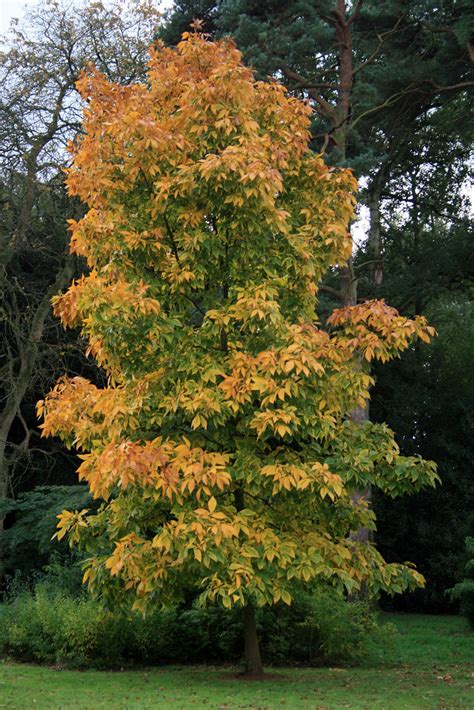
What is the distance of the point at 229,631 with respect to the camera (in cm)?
1025

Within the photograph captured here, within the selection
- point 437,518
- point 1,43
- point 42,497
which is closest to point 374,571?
point 42,497

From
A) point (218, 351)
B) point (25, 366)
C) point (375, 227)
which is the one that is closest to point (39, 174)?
point (25, 366)

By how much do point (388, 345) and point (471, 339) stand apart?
14.9 metres

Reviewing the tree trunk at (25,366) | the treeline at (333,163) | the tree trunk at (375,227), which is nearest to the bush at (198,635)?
the treeline at (333,163)

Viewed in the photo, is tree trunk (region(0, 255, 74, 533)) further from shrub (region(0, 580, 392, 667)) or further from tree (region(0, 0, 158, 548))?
shrub (region(0, 580, 392, 667))

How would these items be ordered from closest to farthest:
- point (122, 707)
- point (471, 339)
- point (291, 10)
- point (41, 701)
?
point (122, 707) → point (41, 701) → point (291, 10) → point (471, 339)

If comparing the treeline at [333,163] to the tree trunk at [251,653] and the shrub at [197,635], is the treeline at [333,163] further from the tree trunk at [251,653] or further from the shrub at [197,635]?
the tree trunk at [251,653]

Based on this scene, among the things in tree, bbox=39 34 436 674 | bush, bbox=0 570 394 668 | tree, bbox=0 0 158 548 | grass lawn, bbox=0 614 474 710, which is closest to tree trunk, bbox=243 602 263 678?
tree, bbox=39 34 436 674

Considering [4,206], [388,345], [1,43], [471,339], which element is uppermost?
[1,43]

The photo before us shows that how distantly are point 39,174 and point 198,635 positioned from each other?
11.5 meters

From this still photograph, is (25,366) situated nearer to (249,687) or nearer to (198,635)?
(198,635)

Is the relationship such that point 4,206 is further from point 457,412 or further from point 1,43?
point 457,412

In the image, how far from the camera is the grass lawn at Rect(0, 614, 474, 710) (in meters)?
7.00

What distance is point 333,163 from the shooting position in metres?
14.2
